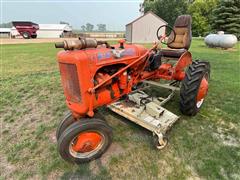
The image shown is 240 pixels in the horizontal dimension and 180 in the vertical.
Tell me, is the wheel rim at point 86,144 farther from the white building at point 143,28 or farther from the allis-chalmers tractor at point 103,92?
the white building at point 143,28

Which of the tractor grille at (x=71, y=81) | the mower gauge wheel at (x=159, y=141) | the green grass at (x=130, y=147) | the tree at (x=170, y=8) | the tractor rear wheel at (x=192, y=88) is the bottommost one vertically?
the green grass at (x=130, y=147)

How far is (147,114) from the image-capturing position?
2941mm

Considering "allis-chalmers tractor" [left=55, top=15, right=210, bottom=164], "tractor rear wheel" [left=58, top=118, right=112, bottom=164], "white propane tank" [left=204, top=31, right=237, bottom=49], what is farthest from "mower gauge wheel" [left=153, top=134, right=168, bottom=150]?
"white propane tank" [left=204, top=31, right=237, bottom=49]

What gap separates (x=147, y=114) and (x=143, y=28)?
962 inches

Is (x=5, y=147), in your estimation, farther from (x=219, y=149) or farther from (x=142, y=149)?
(x=219, y=149)

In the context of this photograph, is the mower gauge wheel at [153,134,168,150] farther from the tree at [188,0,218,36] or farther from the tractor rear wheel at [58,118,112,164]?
the tree at [188,0,218,36]

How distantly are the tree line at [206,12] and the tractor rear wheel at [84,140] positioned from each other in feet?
68.7

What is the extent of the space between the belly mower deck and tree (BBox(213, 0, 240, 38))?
19.9 meters

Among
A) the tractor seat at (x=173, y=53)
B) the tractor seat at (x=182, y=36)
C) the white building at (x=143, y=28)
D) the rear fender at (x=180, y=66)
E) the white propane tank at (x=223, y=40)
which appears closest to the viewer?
the rear fender at (x=180, y=66)

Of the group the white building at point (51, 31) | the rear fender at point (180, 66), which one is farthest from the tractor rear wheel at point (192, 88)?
the white building at point (51, 31)

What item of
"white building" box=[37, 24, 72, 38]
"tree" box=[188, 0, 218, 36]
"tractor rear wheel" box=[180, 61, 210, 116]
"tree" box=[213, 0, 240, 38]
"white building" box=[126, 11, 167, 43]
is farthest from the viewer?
"white building" box=[37, 24, 72, 38]

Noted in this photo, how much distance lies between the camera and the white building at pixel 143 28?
82.8 feet

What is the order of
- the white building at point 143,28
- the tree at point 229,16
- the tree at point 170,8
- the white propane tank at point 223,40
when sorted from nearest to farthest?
1. the white propane tank at point 223,40
2. the tree at point 229,16
3. the white building at point 143,28
4. the tree at point 170,8

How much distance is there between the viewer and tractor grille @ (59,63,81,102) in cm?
233
